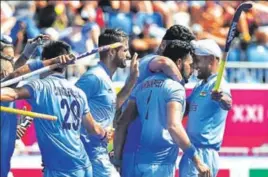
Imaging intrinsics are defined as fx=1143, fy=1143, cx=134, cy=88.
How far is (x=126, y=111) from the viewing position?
10922 millimetres

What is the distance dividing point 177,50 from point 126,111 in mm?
772

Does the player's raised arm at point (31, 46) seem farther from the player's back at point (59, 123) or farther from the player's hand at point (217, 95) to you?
the player's hand at point (217, 95)

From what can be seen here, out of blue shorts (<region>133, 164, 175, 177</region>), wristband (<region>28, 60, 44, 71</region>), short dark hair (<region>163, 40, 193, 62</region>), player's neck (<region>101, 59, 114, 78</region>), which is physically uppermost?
wristband (<region>28, 60, 44, 71</region>)

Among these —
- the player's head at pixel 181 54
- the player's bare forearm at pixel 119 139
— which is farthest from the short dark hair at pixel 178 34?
the player's bare forearm at pixel 119 139

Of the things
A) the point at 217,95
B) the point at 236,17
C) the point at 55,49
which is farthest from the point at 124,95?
the point at 55,49

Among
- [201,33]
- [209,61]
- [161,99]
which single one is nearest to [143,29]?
[201,33]

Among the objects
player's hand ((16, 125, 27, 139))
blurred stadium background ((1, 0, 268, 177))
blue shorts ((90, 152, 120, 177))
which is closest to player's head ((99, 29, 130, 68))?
blue shorts ((90, 152, 120, 177))

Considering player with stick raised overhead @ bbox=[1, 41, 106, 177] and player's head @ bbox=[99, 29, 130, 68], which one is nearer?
player with stick raised overhead @ bbox=[1, 41, 106, 177]

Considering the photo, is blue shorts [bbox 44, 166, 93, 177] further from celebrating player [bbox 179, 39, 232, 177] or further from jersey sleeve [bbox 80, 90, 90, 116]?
celebrating player [bbox 179, 39, 232, 177]

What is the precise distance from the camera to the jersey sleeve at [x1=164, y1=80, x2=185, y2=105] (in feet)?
33.8

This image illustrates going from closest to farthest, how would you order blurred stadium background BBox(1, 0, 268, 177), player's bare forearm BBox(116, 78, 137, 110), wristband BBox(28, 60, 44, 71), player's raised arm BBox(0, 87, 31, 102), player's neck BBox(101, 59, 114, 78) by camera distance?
player's raised arm BBox(0, 87, 31, 102) < wristband BBox(28, 60, 44, 71) < player's neck BBox(101, 59, 114, 78) < player's bare forearm BBox(116, 78, 137, 110) < blurred stadium background BBox(1, 0, 268, 177)

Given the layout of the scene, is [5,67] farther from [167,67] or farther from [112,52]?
[112,52]

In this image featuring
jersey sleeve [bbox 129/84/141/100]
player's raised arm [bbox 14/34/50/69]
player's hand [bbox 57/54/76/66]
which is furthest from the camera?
jersey sleeve [bbox 129/84/141/100]

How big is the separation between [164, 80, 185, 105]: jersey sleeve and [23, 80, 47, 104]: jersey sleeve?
116cm
